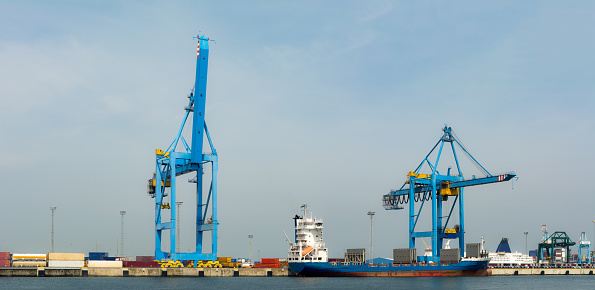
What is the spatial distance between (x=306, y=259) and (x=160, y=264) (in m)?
Answer: 18.6

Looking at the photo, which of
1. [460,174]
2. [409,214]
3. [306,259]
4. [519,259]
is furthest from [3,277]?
[519,259]

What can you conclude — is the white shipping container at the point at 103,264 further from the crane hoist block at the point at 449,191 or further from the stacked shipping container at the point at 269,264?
the crane hoist block at the point at 449,191

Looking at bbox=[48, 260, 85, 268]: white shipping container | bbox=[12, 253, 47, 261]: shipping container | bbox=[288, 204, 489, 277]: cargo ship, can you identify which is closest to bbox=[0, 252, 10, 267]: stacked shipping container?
bbox=[12, 253, 47, 261]: shipping container

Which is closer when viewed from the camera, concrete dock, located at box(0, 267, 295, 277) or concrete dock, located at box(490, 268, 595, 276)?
concrete dock, located at box(0, 267, 295, 277)

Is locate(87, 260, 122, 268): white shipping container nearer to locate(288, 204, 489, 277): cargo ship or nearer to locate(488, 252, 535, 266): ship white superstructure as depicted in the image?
locate(288, 204, 489, 277): cargo ship

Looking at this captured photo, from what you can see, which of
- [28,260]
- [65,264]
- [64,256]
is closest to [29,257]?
[28,260]

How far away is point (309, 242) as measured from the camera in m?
74.3

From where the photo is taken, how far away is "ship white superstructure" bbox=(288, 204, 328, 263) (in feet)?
244

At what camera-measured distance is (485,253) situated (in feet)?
265

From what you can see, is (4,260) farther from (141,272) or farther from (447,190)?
(447,190)

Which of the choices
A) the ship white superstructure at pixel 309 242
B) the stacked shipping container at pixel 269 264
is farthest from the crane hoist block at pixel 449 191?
the stacked shipping container at pixel 269 264

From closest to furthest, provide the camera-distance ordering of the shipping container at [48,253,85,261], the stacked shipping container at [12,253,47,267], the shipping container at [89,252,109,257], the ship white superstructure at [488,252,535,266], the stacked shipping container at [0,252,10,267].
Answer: the shipping container at [48,253,85,261] < the stacked shipping container at [12,253,47,267] < the stacked shipping container at [0,252,10,267] < the shipping container at [89,252,109,257] < the ship white superstructure at [488,252,535,266]

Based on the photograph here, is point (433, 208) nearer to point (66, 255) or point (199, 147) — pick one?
point (199, 147)

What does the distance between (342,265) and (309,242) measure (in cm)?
599
